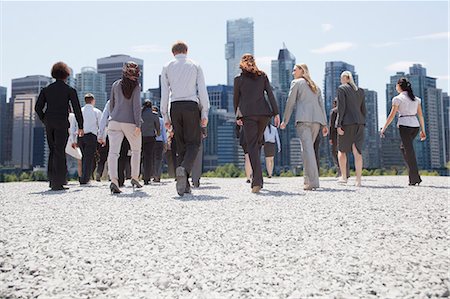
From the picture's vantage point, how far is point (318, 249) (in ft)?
10.5

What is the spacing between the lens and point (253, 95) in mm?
7258

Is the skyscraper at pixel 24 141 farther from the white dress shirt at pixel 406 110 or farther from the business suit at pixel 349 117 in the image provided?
the white dress shirt at pixel 406 110

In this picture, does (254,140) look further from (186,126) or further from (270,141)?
(270,141)

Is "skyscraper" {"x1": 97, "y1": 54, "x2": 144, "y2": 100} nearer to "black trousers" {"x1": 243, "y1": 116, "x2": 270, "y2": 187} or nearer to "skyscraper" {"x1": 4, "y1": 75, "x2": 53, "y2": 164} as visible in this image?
"skyscraper" {"x1": 4, "y1": 75, "x2": 53, "y2": 164}

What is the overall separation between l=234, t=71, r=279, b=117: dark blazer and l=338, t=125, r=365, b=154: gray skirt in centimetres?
227

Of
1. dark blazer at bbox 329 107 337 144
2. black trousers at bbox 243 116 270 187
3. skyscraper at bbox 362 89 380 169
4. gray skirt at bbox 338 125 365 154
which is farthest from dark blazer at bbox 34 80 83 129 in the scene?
skyscraper at bbox 362 89 380 169

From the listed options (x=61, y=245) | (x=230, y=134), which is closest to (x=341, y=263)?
(x=61, y=245)

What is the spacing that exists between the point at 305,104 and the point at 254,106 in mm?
1235

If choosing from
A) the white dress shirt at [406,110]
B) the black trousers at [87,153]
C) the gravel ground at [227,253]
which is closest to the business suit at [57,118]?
the black trousers at [87,153]

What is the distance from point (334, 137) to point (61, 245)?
32.0ft

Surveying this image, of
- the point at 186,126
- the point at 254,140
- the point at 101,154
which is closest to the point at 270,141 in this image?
the point at 101,154

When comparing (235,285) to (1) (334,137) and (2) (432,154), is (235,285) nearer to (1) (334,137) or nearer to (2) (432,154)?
(1) (334,137)

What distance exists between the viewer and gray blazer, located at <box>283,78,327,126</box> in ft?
26.2

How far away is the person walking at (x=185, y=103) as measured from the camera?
270 inches
